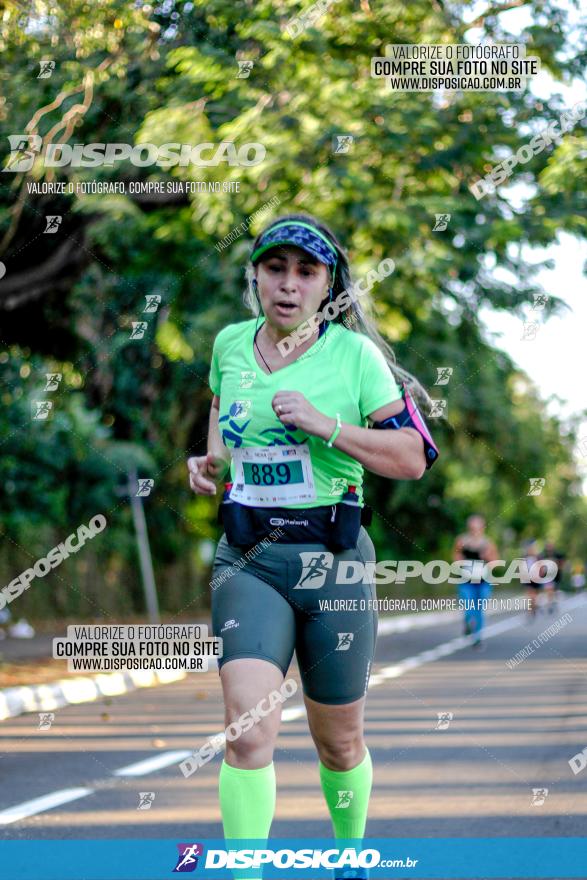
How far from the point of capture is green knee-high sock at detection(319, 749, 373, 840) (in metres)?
4.29

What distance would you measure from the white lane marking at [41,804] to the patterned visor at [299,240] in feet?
10.5

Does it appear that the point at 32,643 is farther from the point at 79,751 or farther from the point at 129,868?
the point at 129,868

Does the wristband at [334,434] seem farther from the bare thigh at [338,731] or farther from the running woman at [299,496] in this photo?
the bare thigh at [338,731]

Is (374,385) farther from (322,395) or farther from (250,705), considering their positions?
(250,705)

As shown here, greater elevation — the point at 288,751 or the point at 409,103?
the point at 409,103

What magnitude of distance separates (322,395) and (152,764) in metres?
4.74

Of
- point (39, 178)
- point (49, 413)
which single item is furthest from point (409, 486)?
point (39, 178)

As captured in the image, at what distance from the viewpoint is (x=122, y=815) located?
21.4 feet

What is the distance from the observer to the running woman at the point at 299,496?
13.0 ft

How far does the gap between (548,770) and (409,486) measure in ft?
79.2

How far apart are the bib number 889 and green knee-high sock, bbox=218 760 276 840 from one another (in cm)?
75

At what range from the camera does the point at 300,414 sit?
3881 mm

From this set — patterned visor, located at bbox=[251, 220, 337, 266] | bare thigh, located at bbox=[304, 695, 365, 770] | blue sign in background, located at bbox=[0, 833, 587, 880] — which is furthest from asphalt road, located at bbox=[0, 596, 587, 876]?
patterned visor, located at bbox=[251, 220, 337, 266]

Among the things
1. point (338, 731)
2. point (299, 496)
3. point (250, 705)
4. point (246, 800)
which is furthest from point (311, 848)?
point (299, 496)
